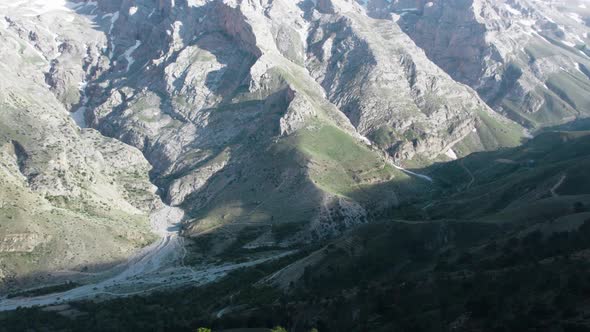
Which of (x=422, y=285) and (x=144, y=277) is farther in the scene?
(x=144, y=277)

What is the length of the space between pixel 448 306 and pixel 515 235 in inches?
1360

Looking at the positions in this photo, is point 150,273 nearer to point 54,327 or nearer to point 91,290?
point 91,290

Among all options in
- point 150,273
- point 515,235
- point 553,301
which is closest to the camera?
point 553,301

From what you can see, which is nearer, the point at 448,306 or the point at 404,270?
the point at 448,306

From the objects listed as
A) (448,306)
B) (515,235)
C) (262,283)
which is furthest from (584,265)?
(262,283)

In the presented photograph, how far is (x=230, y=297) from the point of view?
432ft

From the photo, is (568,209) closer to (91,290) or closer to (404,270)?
(404,270)

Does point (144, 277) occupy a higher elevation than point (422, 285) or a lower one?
lower

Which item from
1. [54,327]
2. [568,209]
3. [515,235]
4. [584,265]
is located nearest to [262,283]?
[54,327]

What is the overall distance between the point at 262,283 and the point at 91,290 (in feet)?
176

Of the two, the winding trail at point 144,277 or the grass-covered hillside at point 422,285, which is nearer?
the grass-covered hillside at point 422,285

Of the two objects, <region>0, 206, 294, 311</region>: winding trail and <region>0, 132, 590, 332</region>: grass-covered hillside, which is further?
<region>0, 206, 294, 311</region>: winding trail

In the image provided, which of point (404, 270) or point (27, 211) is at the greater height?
point (27, 211)

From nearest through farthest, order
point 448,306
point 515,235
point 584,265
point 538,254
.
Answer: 1. point 584,265
2. point 448,306
3. point 538,254
4. point 515,235
